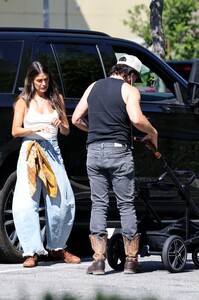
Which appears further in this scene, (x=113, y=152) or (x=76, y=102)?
(x=76, y=102)

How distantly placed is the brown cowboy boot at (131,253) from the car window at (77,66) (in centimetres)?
177

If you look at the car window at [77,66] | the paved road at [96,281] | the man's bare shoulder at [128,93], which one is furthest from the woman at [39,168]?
the man's bare shoulder at [128,93]

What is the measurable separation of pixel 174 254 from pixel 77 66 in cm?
219

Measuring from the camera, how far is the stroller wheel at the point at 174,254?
850cm

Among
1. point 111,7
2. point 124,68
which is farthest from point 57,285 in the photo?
point 111,7

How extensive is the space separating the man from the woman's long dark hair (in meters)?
0.65

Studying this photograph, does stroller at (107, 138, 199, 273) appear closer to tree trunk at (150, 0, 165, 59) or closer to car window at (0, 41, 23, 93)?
car window at (0, 41, 23, 93)

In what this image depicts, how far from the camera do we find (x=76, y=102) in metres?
9.74

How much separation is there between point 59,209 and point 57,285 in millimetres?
1433

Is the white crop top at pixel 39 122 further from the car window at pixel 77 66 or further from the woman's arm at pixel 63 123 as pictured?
the car window at pixel 77 66

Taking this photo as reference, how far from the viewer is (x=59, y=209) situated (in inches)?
363

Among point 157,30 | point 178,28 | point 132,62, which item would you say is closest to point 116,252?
point 132,62

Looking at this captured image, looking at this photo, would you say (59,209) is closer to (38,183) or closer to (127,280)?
(38,183)

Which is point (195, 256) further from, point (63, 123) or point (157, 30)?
point (157, 30)
